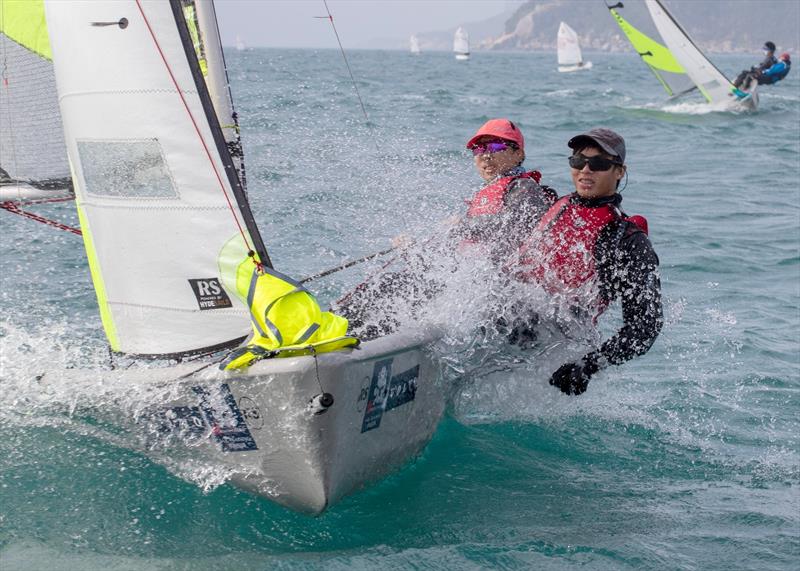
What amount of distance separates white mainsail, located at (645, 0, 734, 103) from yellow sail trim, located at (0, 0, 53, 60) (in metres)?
18.8

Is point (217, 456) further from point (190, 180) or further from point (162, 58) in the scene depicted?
point (162, 58)

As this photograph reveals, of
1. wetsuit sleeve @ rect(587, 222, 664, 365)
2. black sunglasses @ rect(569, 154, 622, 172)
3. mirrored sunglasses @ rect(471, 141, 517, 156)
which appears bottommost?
wetsuit sleeve @ rect(587, 222, 664, 365)

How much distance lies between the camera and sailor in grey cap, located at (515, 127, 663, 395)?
3.44 metres

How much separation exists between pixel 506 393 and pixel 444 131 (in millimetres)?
11498

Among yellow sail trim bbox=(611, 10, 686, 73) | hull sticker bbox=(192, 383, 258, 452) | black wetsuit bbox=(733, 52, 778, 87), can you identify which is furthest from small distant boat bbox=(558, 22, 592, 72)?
hull sticker bbox=(192, 383, 258, 452)

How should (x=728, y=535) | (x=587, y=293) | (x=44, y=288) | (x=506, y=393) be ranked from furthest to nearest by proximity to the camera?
(x=44, y=288)
(x=506, y=393)
(x=587, y=293)
(x=728, y=535)

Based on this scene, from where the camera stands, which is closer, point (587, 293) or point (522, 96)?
point (587, 293)

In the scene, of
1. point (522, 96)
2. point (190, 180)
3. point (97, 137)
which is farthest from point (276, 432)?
point (522, 96)

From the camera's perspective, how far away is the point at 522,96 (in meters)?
26.6

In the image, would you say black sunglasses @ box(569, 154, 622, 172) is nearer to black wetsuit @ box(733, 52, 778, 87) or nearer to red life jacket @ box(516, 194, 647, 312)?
red life jacket @ box(516, 194, 647, 312)

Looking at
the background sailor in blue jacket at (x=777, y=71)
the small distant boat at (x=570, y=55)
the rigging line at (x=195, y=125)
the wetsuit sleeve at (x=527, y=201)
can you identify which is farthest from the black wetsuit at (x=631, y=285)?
the small distant boat at (x=570, y=55)

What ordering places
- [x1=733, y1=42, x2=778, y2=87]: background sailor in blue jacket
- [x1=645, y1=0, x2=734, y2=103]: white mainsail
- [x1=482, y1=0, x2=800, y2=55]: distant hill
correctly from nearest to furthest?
[x1=733, y1=42, x2=778, y2=87]: background sailor in blue jacket < [x1=645, y1=0, x2=734, y2=103]: white mainsail < [x1=482, y1=0, x2=800, y2=55]: distant hill

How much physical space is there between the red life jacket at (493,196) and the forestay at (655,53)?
18653 mm

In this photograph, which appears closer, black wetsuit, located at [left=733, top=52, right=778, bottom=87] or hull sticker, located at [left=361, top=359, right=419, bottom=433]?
hull sticker, located at [left=361, top=359, right=419, bottom=433]
